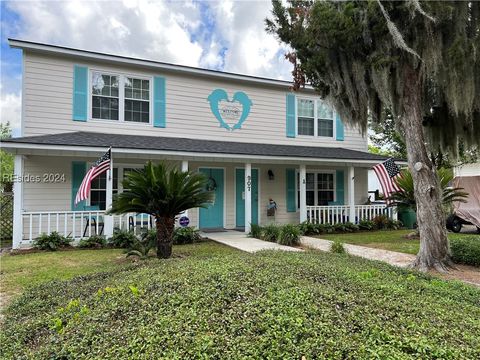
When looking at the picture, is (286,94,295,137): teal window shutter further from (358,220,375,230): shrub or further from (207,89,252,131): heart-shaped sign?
(358,220,375,230): shrub

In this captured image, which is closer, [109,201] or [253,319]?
[253,319]

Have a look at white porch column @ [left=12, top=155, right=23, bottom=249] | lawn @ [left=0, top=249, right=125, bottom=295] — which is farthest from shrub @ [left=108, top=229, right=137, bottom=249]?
white porch column @ [left=12, top=155, right=23, bottom=249]

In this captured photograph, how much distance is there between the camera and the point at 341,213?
1250 centimetres

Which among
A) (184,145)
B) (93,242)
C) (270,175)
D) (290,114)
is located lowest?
(93,242)

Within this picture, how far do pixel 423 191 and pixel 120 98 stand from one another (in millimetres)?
8946

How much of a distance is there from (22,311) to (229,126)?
960 cm

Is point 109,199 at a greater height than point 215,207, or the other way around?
point 109,199

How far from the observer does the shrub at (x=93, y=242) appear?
8.83 metres

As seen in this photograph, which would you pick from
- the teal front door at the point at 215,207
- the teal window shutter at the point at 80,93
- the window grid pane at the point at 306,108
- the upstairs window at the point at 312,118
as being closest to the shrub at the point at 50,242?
the teal window shutter at the point at 80,93

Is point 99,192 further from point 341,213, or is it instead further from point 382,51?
point 382,51

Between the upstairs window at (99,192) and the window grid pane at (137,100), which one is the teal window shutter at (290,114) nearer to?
the window grid pane at (137,100)

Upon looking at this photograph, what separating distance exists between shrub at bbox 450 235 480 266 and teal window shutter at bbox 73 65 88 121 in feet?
34.0

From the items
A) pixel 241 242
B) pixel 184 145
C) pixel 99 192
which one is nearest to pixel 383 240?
pixel 241 242

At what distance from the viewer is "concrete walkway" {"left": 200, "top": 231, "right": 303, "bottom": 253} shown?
818cm
